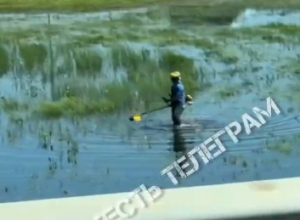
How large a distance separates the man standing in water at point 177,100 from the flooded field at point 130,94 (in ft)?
0.09

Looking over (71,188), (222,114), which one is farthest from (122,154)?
(222,114)

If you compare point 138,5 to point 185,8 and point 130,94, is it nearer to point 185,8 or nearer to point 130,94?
point 185,8

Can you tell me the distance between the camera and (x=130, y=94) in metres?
2.37

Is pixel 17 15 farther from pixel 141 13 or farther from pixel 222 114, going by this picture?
pixel 222 114

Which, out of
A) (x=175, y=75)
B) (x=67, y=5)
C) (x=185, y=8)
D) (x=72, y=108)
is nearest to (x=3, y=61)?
(x=72, y=108)

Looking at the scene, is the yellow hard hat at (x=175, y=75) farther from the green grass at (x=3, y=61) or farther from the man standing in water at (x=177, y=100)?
the green grass at (x=3, y=61)

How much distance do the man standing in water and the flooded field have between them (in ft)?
0.09

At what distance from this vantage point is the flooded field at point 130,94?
1881mm

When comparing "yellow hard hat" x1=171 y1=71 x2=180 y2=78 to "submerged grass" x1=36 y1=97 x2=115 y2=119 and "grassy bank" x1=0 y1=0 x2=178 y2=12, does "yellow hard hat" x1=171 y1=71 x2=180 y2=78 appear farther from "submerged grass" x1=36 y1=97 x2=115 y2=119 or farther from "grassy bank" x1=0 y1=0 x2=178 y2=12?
"grassy bank" x1=0 y1=0 x2=178 y2=12

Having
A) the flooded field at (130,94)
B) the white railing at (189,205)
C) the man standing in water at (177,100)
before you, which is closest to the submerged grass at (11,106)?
the flooded field at (130,94)

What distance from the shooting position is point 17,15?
272cm

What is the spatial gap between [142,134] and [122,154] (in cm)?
16

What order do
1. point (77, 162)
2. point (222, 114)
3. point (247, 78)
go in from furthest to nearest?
point (247, 78), point (222, 114), point (77, 162)

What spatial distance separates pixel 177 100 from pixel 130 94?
0.62 feet
